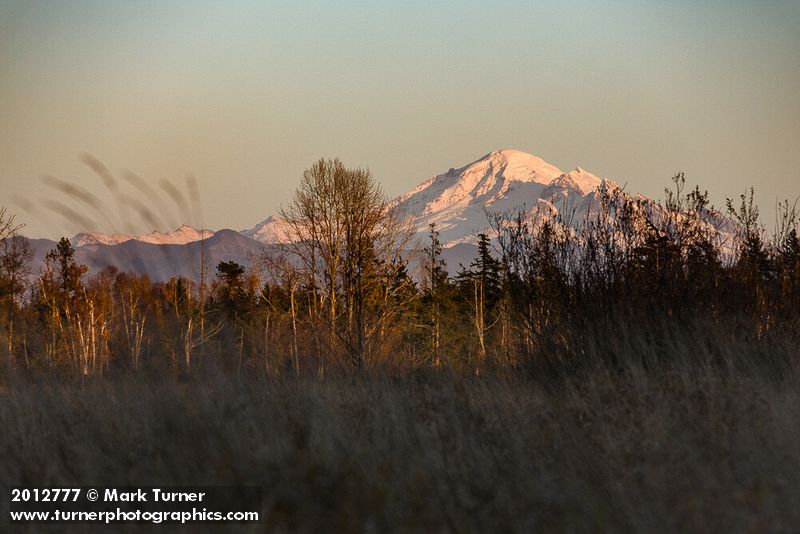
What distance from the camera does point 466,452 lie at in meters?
7.16

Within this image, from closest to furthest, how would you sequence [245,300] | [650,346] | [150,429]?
1. [150,429]
2. [650,346]
3. [245,300]

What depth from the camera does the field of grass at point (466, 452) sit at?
5746 millimetres

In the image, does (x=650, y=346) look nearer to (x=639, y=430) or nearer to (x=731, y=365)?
(x=731, y=365)

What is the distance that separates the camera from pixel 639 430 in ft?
24.1

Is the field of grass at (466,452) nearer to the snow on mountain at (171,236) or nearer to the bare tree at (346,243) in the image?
the snow on mountain at (171,236)

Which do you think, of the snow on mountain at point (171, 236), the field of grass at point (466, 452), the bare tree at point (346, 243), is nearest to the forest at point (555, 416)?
the field of grass at point (466, 452)

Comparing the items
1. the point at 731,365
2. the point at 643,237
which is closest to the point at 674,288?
the point at 643,237

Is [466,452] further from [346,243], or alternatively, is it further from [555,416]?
[346,243]

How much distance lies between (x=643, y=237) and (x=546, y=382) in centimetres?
271

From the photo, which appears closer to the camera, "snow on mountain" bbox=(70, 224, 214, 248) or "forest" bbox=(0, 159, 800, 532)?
"forest" bbox=(0, 159, 800, 532)

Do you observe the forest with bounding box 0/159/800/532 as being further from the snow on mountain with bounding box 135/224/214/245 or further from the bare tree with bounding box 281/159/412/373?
the bare tree with bounding box 281/159/412/373

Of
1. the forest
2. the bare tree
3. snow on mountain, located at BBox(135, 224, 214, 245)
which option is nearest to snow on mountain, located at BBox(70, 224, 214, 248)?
snow on mountain, located at BBox(135, 224, 214, 245)

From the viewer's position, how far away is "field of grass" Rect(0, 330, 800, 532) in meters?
5.75

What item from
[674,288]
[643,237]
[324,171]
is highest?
[324,171]
